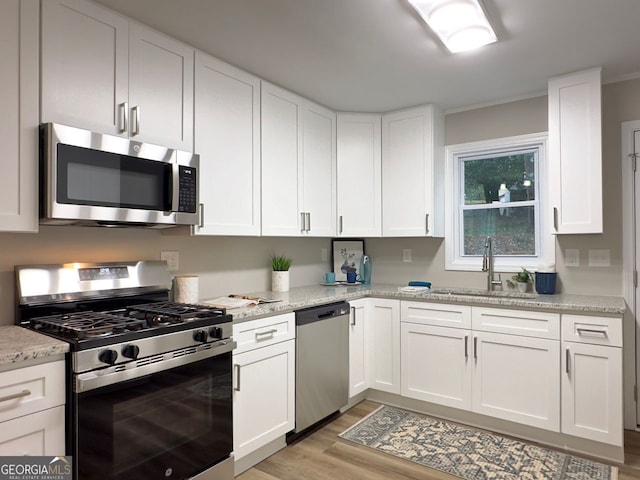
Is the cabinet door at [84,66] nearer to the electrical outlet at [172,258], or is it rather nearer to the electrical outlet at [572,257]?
the electrical outlet at [172,258]

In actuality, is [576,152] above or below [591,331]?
above

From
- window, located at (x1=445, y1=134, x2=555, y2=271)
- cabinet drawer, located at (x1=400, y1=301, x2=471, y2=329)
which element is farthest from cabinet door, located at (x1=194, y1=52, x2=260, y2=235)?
window, located at (x1=445, y1=134, x2=555, y2=271)

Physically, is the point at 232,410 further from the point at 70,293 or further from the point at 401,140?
the point at 401,140

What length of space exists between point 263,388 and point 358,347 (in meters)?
1.04

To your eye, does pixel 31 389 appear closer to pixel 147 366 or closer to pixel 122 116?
pixel 147 366

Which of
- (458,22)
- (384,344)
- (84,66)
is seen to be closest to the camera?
(84,66)

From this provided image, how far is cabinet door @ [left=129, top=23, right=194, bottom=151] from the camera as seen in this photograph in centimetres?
215

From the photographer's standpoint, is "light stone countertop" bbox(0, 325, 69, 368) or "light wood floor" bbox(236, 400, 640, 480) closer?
"light stone countertop" bbox(0, 325, 69, 368)

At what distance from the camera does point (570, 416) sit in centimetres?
261

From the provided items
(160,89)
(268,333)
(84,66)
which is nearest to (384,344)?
(268,333)

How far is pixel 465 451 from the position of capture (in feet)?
8.55

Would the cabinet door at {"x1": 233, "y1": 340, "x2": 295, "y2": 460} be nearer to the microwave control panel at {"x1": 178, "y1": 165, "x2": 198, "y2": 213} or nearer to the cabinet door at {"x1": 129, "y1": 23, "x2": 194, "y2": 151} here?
the microwave control panel at {"x1": 178, "y1": 165, "x2": 198, "y2": 213}

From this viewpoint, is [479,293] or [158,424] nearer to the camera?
[158,424]

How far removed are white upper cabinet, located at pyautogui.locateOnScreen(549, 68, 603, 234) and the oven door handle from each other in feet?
7.70
